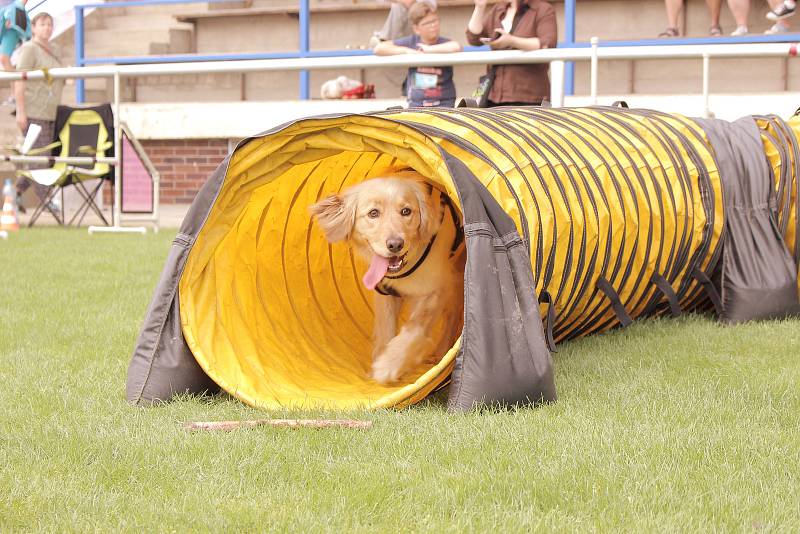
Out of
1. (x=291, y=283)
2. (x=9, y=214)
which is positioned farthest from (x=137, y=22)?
(x=291, y=283)

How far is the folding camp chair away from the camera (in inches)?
482

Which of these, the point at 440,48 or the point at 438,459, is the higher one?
the point at 440,48

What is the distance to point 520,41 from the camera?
29.1ft

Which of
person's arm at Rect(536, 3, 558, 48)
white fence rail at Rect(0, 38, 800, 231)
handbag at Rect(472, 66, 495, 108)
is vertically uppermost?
person's arm at Rect(536, 3, 558, 48)

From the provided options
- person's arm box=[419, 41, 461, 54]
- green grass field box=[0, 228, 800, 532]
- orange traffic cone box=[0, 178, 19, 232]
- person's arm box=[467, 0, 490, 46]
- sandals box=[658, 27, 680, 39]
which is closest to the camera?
green grass field box=[0, 228, 800, 532]

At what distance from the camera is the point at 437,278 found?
485 cm

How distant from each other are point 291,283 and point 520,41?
4115 mm

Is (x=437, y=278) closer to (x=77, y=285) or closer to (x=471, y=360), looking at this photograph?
(x=471, y=360)

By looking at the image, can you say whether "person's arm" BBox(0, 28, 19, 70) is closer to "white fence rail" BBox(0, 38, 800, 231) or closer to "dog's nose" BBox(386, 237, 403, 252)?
"white fence rail" BBox(0, 38, 800, 231)

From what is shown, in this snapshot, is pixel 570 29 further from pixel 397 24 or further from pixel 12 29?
pixel 12 29

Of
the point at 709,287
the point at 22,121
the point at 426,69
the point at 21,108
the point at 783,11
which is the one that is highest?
the point at 783,11

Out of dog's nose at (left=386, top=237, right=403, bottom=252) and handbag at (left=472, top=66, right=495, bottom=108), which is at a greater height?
handbag at (left=472, top=66, right=495, bottom=108)

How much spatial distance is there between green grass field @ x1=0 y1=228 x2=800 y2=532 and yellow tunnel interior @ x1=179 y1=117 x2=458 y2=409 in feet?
0.71

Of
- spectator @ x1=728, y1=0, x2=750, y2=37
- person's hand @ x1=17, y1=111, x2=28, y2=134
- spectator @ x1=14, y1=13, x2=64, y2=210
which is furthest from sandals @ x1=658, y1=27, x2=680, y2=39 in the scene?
person's hand @ x1=17, y1=111, x2=28, y2=134
